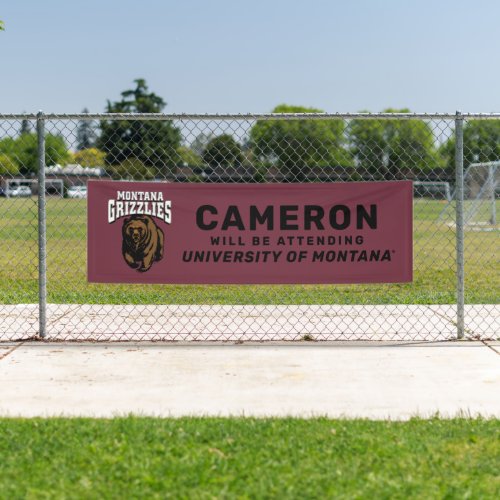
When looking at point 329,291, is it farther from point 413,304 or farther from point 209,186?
point 209,186

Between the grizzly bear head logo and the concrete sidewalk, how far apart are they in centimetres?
72

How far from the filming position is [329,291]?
37.2 feet

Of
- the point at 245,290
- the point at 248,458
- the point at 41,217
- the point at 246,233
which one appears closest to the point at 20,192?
the point at 245,290

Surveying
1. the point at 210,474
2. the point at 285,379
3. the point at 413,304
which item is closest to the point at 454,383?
the point at 285,379

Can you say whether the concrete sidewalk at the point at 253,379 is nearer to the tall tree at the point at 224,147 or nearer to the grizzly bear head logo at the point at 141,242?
the grizzly bear head logo at the point at 141,242

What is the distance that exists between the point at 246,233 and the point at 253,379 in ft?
5.83

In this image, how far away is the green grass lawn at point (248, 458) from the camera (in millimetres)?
3688

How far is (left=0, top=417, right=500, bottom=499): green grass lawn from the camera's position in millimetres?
3688

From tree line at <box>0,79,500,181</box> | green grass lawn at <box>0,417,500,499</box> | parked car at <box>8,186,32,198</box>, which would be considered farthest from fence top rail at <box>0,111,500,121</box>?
tree line at <box>0,79,500,181</box>

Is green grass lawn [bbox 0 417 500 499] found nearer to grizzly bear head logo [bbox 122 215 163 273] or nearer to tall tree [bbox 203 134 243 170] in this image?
grizzly bear head logo [bbox 122 215 163 273]

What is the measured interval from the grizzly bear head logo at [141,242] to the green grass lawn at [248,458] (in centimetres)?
268

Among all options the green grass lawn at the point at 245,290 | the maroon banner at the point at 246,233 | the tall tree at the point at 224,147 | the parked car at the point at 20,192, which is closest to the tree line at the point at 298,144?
the parked car at the point at 20,192

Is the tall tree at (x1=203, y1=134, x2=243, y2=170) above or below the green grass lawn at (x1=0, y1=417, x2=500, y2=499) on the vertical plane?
above

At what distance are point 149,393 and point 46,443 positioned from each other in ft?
4.11
